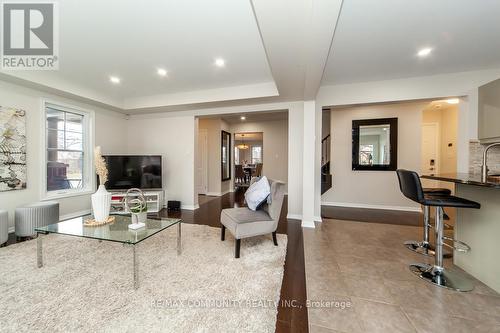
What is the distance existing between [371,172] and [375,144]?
67cm

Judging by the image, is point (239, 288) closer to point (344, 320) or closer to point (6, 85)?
point (344, 320)

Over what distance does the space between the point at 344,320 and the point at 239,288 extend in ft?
2.77

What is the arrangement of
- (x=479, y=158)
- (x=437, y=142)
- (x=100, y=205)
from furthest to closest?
(x=437, y=142) < (x=479, y=158) < (x=100, y=205)

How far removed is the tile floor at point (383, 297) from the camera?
55.2 inches

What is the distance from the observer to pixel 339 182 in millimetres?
5000

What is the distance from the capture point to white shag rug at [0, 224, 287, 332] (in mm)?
1393

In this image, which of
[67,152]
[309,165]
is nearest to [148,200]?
[67,152]

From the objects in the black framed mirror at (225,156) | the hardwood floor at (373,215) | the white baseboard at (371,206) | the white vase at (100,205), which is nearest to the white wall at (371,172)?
the white baseboard at (371,206)

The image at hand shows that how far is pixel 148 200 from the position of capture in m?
4.34

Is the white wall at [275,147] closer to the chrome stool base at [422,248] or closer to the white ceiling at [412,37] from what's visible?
the white ceiling at [412,37]

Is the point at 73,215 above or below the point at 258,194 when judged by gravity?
below

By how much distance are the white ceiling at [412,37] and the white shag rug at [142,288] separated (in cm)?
262

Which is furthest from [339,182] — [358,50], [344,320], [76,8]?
[76,8]

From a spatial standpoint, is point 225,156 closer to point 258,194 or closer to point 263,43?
point 258,194
